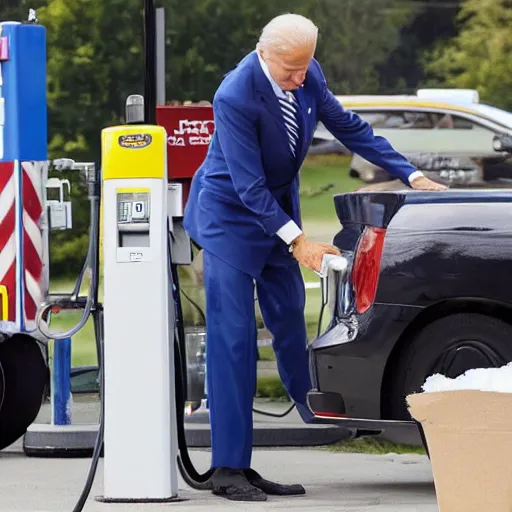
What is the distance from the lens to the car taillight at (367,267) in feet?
20.6

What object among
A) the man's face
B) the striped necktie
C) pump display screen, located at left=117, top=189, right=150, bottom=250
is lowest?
pump display screen, located at left=117, top=189, right=150, bottom=250

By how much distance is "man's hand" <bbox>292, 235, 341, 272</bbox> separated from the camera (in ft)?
20.5

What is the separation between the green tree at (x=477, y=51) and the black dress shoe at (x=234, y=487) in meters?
6.18

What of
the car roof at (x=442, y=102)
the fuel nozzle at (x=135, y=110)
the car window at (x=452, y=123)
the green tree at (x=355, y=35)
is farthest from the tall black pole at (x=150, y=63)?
the car window at (x=452, y=123)

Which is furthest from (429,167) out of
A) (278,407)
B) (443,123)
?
(278,407)

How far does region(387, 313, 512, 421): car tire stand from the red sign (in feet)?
7.34

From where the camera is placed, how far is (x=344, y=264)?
20.5ft

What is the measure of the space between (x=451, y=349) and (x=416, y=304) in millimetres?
212

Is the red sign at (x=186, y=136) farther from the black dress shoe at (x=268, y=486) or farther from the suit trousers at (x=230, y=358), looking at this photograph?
the black dress shoe at (x=268, y=486)

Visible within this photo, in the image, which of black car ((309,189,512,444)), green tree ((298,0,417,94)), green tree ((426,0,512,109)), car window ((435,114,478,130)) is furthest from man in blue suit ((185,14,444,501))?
car window ((435,114,478,130))

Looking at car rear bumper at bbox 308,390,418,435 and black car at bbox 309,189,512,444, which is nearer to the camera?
black car at bbox 309,189,512,444

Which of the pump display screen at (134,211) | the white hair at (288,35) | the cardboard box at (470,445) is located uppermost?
the white hair at (288,35)

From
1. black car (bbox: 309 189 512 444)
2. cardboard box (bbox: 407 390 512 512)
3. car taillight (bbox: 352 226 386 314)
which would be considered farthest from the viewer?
car taillight (bbox: 352 226 386 314)

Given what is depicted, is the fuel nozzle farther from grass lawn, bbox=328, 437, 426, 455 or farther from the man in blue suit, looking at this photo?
grass lawn, bbox=328, 437, 426, 455
